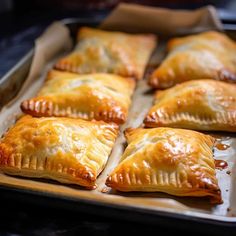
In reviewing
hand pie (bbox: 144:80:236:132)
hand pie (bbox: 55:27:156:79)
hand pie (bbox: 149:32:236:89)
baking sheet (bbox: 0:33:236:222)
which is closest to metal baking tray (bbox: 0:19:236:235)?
baking sheet (bbox: 0:33:236:222)

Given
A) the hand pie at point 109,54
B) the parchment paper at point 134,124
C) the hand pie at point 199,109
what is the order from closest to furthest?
the parchment paper at point 134,124 → the hand pie at point 199,109 → the hand pie at point 109,54

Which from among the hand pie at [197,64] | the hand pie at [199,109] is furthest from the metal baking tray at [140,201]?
the hand pie at [197,64]

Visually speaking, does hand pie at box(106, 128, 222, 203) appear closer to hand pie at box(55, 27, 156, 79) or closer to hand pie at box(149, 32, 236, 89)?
hand pie at box(149, 32, 236, 89)

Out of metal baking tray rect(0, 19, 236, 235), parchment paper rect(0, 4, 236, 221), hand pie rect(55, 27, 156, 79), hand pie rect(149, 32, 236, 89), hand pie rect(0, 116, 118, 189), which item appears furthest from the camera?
hand pie rect(55, 27, 156, 79)

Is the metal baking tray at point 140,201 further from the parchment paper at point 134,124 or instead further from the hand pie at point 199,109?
the hand pie at point 199,109

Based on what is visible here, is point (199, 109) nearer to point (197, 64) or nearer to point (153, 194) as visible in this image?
point (197, 64)

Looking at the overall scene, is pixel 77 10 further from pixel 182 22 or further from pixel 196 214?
pixel 196 214
